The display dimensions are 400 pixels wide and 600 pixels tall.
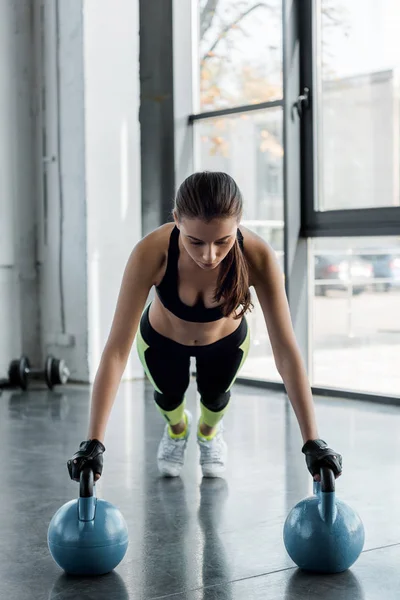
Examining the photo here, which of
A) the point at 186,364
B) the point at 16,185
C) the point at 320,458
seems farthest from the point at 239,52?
the point at 320,458

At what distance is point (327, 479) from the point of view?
1668mm

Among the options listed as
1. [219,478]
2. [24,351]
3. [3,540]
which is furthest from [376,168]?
[3,540]

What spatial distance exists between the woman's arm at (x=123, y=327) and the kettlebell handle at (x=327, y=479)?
0.45m

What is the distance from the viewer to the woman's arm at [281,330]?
5.97 ft

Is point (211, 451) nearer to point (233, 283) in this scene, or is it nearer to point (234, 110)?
point (233, 283)

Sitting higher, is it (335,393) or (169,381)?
(169,381)

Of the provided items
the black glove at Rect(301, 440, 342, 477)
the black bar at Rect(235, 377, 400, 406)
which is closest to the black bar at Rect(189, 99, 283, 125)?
the black bar at Rect(235, 377, 400, 406)

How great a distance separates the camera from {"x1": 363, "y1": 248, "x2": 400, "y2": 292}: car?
12.9 feet

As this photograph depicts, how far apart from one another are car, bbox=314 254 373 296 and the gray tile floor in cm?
61

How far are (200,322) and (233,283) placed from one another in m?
0.28

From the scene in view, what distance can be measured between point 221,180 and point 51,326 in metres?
3.12

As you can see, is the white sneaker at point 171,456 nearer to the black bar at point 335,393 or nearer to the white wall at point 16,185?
the black bar at point 335,393

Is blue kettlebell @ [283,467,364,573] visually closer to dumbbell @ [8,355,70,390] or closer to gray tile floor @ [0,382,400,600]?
gray tile floor @ [0,382,400,600]

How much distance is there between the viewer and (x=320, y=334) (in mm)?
4285
